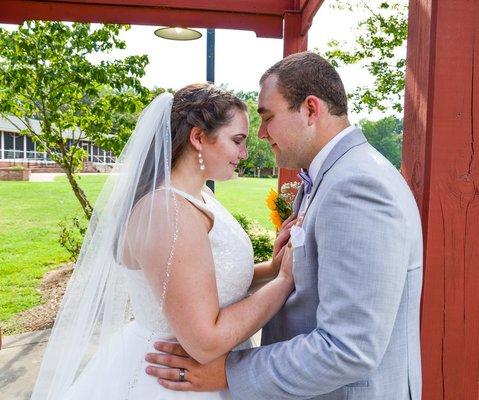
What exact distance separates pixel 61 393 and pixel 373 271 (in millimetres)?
1445

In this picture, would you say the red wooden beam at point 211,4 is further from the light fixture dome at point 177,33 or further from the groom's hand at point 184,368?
the groom's hand at point 184,368

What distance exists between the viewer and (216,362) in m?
1.66

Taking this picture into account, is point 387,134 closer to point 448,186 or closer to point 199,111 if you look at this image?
point 199,111

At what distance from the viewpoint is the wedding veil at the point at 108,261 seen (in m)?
1.95

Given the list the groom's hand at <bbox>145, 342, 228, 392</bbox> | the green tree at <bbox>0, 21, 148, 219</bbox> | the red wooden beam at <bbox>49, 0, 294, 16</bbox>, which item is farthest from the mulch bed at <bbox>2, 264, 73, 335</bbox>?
the groom's hand at <bbox>145, 342, 228, 392</bbox>

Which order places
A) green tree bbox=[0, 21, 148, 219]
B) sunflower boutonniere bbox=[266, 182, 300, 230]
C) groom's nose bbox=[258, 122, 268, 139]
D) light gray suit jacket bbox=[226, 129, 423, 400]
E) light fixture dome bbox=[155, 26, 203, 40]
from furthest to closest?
1. green tree bbox=[0, 21, 148, 219]
2. light fixture dome bbox=[155, 26, 203, 40]
3. sunflower boutonniere bbox=[266, 182, 300, 230]
4. groom's nose bbox=[258, 122, 268, 139]
5. light gray suit jacket bbox=[226, 129, 423, 400]

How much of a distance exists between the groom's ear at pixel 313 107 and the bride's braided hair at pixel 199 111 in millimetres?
366

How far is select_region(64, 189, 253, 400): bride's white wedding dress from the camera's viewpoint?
189 cm

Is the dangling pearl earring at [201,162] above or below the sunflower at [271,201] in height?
above

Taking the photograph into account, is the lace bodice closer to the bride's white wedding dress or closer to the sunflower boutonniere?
the bride's white wedding dress

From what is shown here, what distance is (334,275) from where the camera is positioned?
1360 mm

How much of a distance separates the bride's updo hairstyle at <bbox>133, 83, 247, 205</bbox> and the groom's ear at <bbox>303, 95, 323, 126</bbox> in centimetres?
37

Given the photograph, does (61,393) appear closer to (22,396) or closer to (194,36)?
(22,396)

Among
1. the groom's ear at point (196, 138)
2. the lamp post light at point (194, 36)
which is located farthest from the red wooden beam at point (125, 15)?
the groom's ear at point (196, 138)
